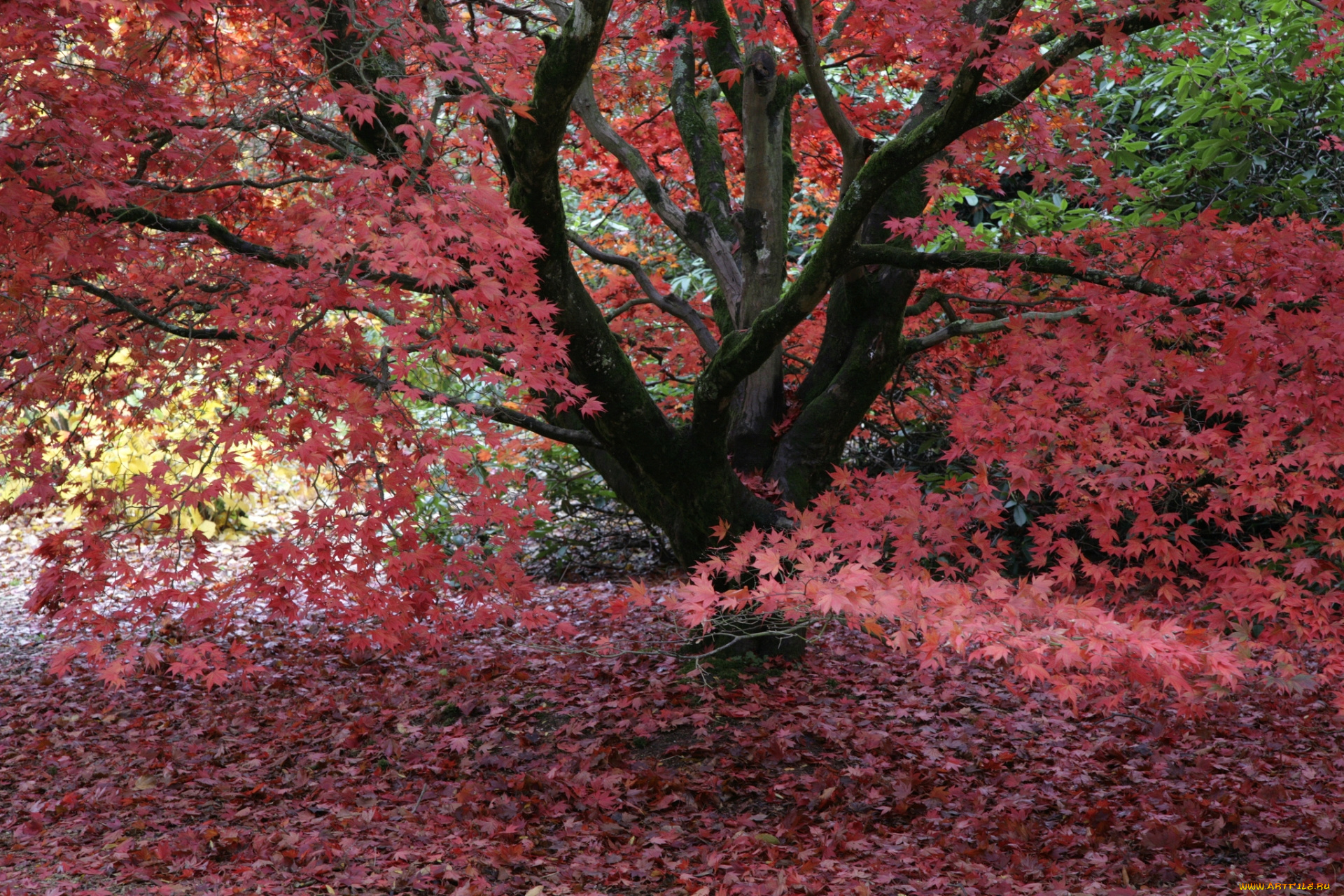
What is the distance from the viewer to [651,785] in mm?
4320

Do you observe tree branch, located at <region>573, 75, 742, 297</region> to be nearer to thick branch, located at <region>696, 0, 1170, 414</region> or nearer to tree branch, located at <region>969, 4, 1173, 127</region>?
thick branch, located at <region>696, 0, 1170, 414</region>

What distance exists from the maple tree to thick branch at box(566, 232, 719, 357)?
2 cm

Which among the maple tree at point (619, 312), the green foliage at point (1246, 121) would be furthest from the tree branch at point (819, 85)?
the green foliage at point (1246, 121)

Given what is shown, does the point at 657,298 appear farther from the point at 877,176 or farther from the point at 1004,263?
the point at 1004,263

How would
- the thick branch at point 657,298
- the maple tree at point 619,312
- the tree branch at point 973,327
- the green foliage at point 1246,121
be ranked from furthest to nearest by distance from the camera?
the green foliage at point 1246,121 < the thick branch at point 657,298 < the tree branch at point 973,327 < the maple tree at point 619,312

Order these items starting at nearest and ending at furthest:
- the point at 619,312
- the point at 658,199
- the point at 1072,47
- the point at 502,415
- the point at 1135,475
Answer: the point at 1072,47 → the point at 1135,475 → the point at 502,415 → the point at 658,199 → the point at 619,312

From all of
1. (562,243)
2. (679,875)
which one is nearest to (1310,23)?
(562,243)

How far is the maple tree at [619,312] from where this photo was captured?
11.4 feet

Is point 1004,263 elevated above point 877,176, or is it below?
below

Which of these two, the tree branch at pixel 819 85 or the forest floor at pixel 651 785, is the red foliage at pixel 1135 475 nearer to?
the forest floor at pixel 651 785

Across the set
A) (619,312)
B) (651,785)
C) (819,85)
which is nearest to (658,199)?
(619,312)

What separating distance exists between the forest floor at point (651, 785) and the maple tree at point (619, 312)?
0.69 m

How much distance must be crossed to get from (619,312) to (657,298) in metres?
0.29

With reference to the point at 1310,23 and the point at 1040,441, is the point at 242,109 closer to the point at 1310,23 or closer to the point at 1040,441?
the point at 1040,441
